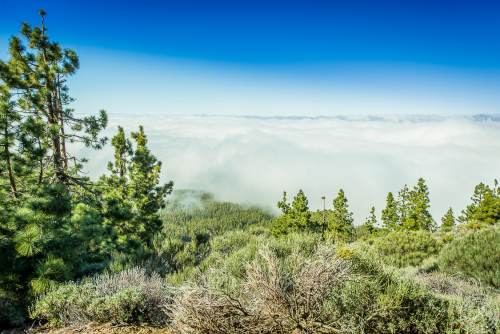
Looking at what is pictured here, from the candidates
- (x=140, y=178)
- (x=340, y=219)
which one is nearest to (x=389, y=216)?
(x=340, y=219)

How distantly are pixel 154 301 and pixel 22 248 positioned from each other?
12.9 ft

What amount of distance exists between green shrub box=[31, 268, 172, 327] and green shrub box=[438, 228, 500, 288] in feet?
28.4

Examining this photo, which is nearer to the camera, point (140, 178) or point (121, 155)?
point (121, 155)

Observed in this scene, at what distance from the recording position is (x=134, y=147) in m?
23.8

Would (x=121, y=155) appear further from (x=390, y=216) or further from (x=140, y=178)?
(x=390, y=216)

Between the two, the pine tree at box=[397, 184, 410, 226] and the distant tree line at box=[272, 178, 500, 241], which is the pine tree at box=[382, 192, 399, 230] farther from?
the pine tree at box=[397, 184, 410, 226]

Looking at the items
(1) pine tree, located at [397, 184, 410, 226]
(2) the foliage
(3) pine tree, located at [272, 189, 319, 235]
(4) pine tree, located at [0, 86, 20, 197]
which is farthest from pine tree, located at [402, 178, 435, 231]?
(4) pine tree, located at [0, 86, 20, 197]

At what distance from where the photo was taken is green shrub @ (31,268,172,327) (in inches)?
202

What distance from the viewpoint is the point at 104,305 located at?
16.9ft

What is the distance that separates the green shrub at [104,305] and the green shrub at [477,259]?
28.4 feet

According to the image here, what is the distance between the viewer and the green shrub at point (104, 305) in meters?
5.12

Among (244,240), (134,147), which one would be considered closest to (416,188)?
(244,240)

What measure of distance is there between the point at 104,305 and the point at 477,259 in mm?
11020

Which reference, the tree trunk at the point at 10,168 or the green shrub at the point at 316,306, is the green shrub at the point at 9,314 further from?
the green shrub at the point at 316,306
